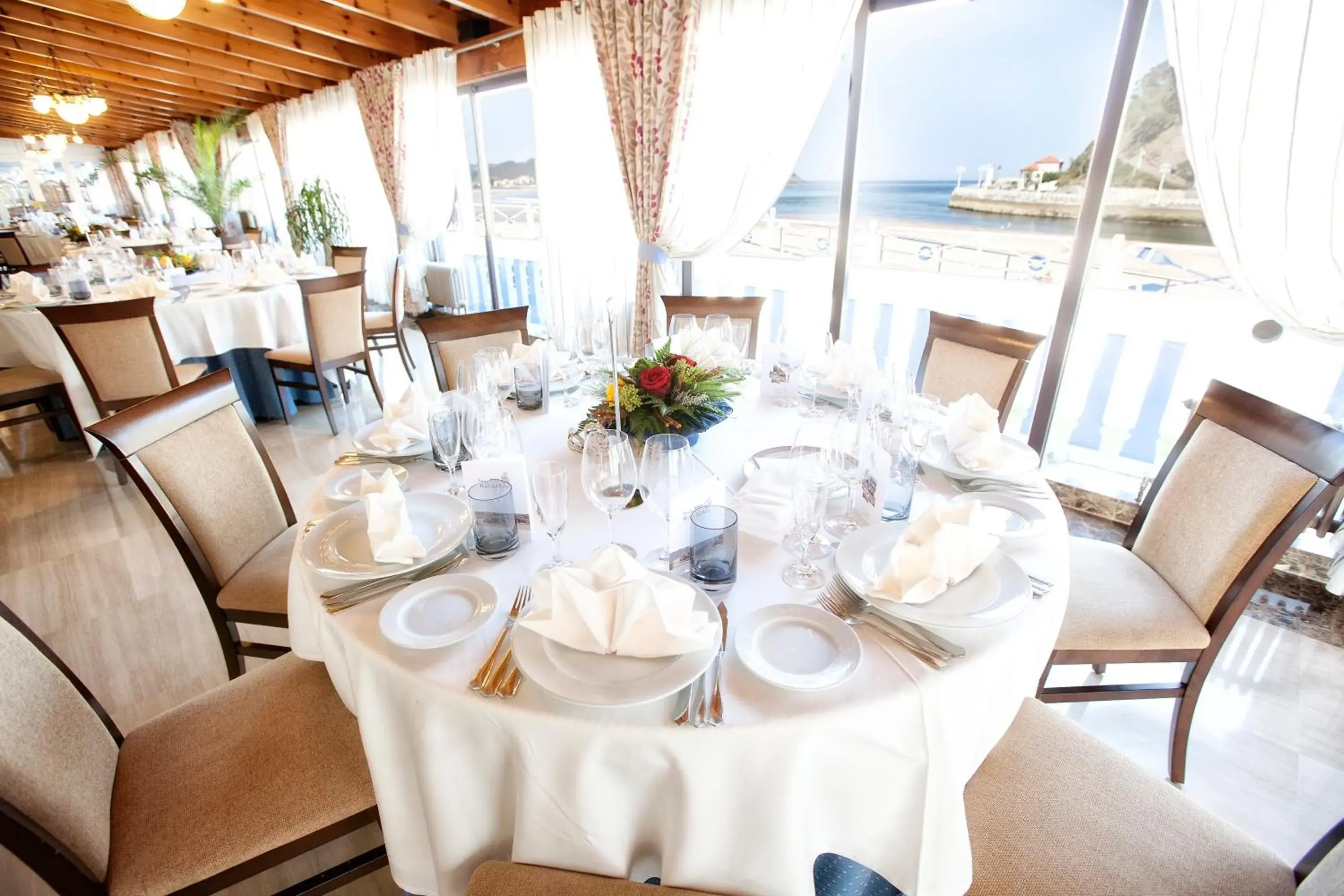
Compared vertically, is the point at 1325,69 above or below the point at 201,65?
below

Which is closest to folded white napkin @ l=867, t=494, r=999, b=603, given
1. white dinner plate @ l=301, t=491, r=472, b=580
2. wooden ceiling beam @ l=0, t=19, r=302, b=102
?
white dinner plate @ l=301, t=491, r=472, b=580

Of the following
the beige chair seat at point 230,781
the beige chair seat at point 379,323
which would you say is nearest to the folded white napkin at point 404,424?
the beige chair seat at point 230,781

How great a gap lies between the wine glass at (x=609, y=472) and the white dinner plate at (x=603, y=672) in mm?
235

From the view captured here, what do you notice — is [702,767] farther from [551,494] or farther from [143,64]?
[143,64]

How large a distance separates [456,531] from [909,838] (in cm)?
84

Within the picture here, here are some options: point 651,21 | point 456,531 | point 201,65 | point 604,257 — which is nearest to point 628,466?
point 456,531

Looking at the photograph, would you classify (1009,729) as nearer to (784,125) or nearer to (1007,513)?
(1007,513)

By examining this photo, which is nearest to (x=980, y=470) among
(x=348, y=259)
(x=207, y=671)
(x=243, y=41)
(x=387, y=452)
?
(x=387, y=452)

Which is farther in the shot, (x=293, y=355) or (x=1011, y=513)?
(x=293, y=355)

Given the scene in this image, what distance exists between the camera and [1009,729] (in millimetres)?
1001

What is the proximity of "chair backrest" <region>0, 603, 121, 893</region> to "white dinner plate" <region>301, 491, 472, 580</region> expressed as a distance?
362 millimetres

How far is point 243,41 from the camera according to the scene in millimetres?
4863

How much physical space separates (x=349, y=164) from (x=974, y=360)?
6502mm

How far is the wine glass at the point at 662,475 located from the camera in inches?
38.4
